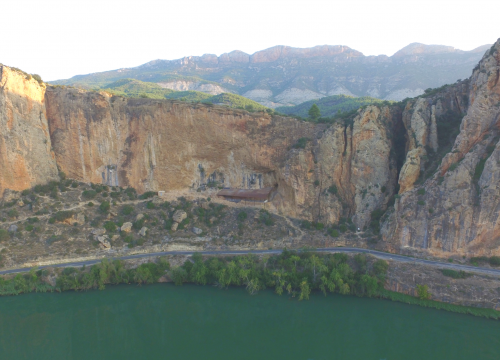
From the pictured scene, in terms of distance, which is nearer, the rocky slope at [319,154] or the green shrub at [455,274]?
the green shrub at [455,274]

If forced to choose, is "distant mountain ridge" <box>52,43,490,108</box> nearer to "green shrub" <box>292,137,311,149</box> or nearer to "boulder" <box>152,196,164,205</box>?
"green shrub" <box>292,137,311,149</box>

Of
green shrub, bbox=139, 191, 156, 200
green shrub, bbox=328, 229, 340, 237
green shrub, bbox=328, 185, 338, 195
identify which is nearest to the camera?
green shrub, bbox=328, 229, 340, 237

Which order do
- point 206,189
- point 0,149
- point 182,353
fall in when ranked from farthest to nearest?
point 206,189 < point 0,149 < point 182,353

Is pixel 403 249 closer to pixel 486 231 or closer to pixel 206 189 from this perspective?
pixel 486 231

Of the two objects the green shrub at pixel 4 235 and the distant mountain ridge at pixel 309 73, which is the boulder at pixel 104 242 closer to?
the green shrub at pixel 4 235

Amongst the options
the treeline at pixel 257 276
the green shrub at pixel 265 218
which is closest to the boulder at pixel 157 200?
the treeline at pixel 257 276

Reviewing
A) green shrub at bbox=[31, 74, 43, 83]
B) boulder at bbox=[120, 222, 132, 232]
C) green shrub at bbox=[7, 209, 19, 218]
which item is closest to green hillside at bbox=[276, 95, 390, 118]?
boulder at bbox=[120, 222, 132, 232]

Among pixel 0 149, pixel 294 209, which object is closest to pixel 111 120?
pixel 0 149
